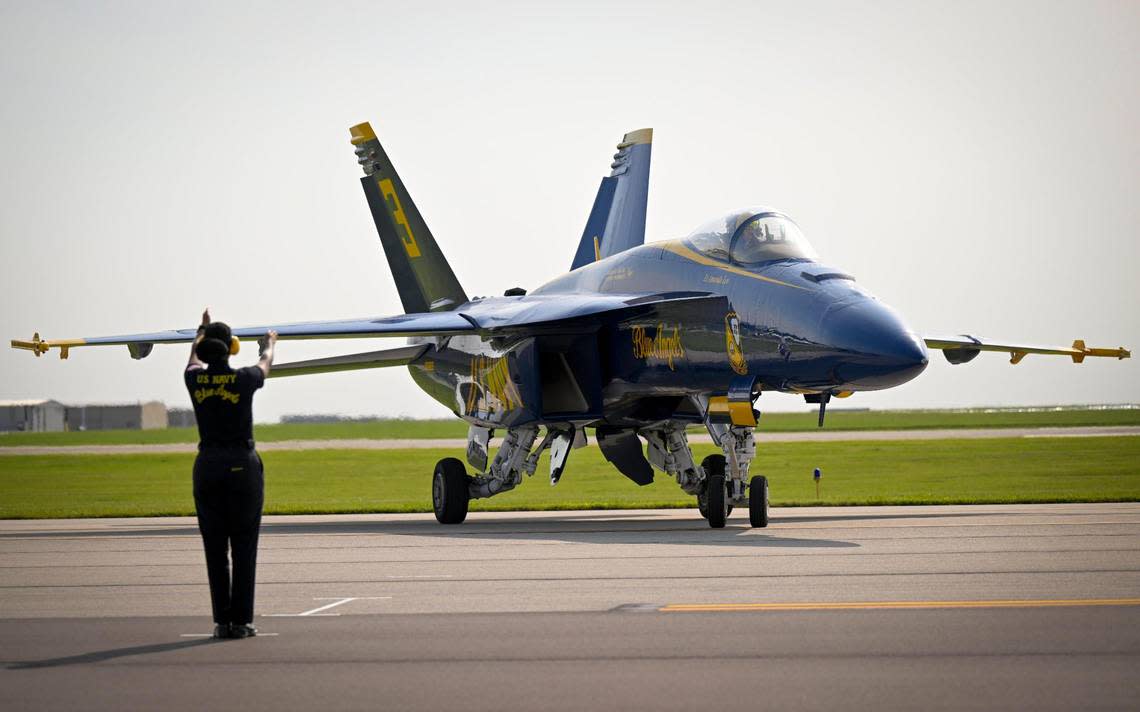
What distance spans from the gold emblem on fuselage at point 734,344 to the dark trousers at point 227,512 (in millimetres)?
7981

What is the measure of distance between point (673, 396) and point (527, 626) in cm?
968

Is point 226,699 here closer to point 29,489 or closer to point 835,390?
point 835,390

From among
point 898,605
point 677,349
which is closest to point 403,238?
point 677,349

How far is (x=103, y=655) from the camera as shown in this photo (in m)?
7.46

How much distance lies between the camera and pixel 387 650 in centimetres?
751

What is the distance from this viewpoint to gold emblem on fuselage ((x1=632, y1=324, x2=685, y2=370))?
16.6 meters

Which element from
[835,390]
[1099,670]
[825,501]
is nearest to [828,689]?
[1099,670]

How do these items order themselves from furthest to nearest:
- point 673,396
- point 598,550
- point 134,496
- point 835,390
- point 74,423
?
point 74,423
point 134,496
point 673,396
point 835,390
point 598,550

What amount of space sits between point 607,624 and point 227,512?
2197 millimetres

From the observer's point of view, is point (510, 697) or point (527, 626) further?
point (527, 626)

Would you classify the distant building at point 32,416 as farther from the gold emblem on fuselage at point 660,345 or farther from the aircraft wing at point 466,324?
the gold emblem on fuselage at point 660,345

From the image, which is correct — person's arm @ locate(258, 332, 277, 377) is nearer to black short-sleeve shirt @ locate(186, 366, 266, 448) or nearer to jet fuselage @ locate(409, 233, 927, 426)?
black short-sleeve shirt @ locate(186, 366, 266, 448)

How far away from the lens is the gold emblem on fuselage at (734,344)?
1550 centimetres

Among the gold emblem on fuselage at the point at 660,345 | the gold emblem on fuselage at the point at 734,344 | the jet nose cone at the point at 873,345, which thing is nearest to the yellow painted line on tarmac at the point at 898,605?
the jet nose cone at the point at 873,345
